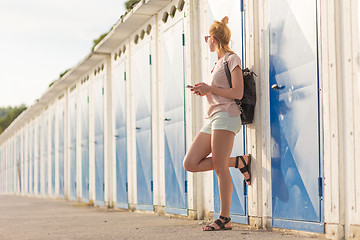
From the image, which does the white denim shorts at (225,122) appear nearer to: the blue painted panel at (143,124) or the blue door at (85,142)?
the blue painted panel at (143,124)

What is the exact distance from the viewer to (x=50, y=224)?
8750 millimetres

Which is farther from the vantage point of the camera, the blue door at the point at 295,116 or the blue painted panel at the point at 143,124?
the blue painted panel at the point at 143,124

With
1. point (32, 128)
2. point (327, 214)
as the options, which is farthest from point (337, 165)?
point (32, 128)

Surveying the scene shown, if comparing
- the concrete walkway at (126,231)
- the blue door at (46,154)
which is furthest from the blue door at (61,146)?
the concrete walkway at (126,231)

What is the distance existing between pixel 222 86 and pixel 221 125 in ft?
1.42

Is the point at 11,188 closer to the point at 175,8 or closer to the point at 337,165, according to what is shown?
the point at 175,8

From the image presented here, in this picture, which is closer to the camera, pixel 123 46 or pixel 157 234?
pixel 157 234

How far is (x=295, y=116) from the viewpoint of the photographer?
231 inches

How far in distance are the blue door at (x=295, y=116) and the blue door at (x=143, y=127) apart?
15.3 ft

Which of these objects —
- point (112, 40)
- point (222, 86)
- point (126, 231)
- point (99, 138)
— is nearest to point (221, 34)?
point (222, 86)

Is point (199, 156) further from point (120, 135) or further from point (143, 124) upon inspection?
point (120, 135)

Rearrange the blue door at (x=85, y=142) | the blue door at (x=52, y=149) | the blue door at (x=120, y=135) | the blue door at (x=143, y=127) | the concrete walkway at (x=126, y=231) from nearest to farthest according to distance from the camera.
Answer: the concrete walkway at (x=126, y=231)
the blue door at (x=143, y=127)
the blue door at (x=120, y=135)
the blue door at (x=85, y=142)
the blue door at (x=52, y=149)

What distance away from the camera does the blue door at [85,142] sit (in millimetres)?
16344

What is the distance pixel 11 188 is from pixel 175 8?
32060mm
